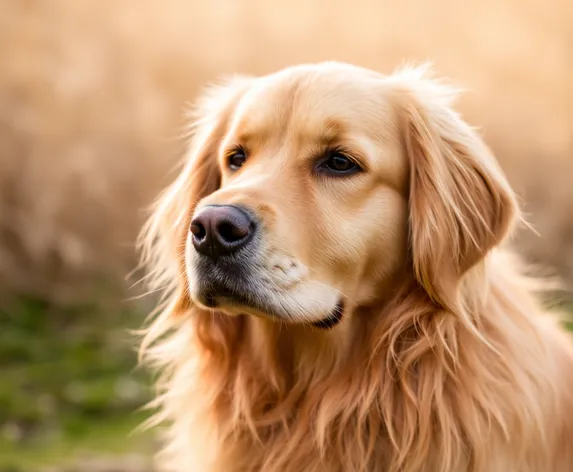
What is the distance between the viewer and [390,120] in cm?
316

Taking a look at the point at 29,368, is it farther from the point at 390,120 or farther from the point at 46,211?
the point at 390,120

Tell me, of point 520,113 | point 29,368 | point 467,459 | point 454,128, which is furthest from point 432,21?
point 467,459

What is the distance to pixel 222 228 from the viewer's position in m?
2.73

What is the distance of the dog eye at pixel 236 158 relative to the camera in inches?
129

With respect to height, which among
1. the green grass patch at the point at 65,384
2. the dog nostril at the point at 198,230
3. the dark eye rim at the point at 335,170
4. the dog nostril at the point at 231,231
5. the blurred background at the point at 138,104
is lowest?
the green grass patch at the point at 65,384

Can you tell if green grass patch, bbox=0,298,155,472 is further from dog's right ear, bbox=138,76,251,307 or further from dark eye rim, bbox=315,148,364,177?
dark eye rim, bbox=315,148,364,177

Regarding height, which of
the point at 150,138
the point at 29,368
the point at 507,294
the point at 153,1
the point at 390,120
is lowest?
the point at 29,368

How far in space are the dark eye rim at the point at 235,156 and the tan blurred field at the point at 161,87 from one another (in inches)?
177

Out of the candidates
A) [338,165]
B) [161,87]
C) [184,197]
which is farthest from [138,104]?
[338,165]

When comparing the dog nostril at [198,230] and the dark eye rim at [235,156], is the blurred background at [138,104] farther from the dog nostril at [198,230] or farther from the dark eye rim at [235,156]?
the dog nostril at [198,230]

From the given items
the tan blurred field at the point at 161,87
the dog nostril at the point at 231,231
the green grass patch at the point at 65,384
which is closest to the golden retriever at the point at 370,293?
the dog nostril at the point at 231,231

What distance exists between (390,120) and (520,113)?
218 inches

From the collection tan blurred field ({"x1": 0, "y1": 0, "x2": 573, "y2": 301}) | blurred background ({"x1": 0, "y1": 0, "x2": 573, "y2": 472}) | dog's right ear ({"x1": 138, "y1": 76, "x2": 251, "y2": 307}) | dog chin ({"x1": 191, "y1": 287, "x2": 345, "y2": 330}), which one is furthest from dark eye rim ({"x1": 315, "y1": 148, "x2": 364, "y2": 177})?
tan blurred field ({"x1": 0, "y1": 0, "x2": 573, "y2": 301})

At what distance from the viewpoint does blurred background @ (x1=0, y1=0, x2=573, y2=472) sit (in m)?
7.50
